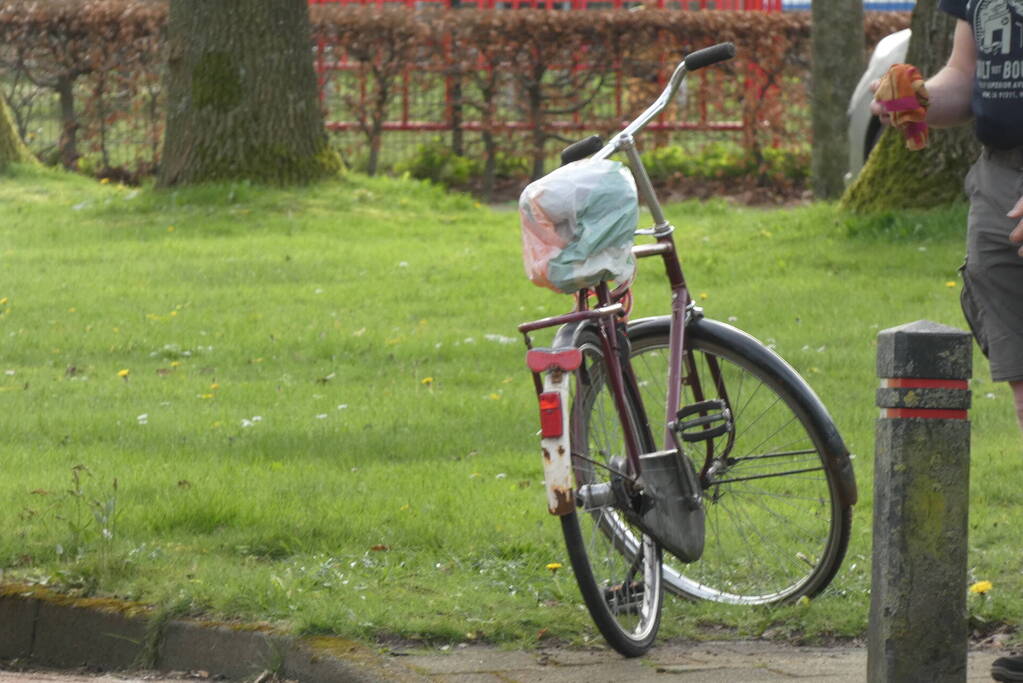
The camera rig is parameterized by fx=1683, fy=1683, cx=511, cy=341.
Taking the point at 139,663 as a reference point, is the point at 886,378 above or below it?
above

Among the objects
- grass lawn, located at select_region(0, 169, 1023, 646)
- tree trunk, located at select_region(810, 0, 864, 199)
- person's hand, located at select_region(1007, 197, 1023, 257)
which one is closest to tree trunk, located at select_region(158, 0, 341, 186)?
grass lawn, located at select_region(0, 169, 1023, 646)

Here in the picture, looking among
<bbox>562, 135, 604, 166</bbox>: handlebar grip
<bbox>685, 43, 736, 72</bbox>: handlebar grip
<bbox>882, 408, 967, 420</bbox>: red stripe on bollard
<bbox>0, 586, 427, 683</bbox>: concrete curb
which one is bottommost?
<bbox>0, 586, 427, 683</bbox>: concrete curb

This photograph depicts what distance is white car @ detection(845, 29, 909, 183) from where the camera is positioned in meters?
12.2

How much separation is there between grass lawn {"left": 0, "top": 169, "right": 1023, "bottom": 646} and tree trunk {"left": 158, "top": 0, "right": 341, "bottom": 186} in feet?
1.00

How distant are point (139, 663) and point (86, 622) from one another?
0.22 meters

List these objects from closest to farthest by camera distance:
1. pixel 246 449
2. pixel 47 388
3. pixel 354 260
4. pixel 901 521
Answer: pixel 901 521, pixel 246 449, pixel 47 388, pixel 354 260

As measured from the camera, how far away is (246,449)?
651 cm

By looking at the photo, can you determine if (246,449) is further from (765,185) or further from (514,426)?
(765,185)

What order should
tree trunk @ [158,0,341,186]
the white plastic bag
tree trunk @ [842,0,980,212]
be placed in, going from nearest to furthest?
the white plastic bag, tree trunk @ [842,0,980,212], tree trunk @ [158,0,341,186]

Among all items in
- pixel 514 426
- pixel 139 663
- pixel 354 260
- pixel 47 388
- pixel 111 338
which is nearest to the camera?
pixel 139 663

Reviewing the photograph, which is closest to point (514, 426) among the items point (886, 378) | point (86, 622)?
point (86, 622)

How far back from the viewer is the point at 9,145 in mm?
16406

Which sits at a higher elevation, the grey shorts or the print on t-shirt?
the print on t-shirt

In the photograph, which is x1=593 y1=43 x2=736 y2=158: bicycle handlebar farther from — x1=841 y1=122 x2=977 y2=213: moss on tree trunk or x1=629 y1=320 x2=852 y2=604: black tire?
x1=841 y1=122 x2=977 y2=213: moss on tree trunk
